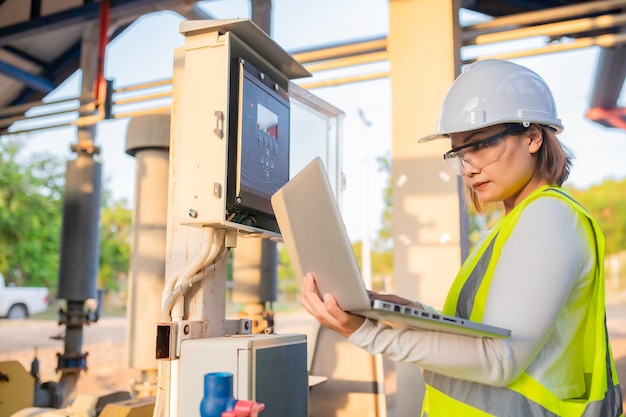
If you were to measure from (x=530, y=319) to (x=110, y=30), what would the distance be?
5513 mm

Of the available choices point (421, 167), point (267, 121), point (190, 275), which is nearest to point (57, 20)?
point (421, 167)

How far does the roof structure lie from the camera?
12.4 feet

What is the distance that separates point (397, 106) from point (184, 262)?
211cm

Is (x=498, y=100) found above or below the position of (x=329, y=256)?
above

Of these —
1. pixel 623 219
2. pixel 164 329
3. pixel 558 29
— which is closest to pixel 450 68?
pixel 558 29

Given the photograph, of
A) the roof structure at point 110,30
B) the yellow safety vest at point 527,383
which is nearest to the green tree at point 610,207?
the roof structure at point 110,30

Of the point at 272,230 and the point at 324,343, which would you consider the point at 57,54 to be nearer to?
the point at 324,343

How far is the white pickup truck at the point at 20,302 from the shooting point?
13.2 m

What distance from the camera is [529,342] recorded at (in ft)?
3.33

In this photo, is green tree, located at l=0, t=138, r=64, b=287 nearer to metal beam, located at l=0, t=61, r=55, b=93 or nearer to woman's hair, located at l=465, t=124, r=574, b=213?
metal beam, located at l=0, t=61, r=55, b=93

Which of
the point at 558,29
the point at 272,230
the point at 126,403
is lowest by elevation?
the point at 126,403

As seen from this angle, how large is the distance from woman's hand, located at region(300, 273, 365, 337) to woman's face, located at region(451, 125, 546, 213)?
44 cm

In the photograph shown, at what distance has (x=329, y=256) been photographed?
108 cm

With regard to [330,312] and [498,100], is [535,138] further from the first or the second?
[330,312]
